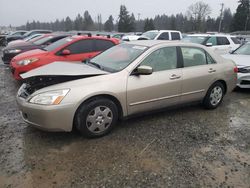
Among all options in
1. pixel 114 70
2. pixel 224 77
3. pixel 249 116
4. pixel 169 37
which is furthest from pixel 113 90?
pixel 169 37

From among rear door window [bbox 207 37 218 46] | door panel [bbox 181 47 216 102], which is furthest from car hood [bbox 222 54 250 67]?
rear door window [bbox 207 37 218 46]

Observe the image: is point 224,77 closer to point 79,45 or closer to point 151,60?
point 151,60

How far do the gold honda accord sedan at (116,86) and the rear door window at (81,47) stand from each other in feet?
7.63

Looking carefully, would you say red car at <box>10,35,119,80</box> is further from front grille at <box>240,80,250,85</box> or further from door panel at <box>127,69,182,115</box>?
front grille at <box>240,80,250,85</box>

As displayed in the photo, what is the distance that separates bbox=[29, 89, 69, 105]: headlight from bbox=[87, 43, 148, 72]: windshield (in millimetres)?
954

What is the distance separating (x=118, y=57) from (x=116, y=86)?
0.90 metres

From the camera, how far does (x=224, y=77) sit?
4.81 m

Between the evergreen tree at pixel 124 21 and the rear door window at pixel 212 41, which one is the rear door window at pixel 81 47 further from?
the evergreen tree at pixel 124 21

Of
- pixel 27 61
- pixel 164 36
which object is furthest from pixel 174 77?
pixel 164 36

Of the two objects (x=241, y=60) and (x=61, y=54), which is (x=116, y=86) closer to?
(x=61, y=54)

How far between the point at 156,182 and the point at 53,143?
166cm

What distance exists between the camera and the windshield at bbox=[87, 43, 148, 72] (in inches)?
150

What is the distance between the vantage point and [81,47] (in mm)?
6648

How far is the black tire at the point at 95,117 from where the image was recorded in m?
3.26
